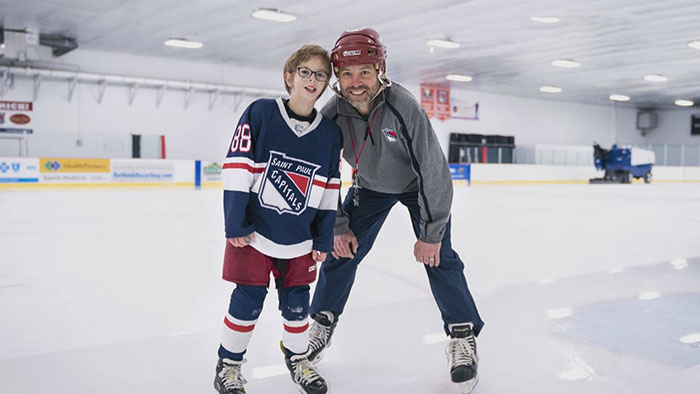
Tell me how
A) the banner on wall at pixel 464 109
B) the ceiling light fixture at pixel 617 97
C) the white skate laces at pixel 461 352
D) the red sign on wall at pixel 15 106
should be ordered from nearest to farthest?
the white skate laces at pixel 461 352 → the red sign on wall at pixel 15 106 → the banner on wall at pixel 464 109 → the ceiling light fixture at pixel 617 97

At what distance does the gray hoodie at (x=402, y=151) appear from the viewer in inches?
78.5

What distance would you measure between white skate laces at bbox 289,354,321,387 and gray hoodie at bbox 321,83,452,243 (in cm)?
59

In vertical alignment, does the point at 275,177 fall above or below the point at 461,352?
above

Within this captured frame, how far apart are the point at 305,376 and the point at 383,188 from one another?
2.44ft

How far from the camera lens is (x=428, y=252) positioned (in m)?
2.09

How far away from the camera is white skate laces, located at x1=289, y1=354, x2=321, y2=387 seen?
A: 1.90m

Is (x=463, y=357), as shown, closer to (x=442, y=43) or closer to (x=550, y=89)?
(x=442, y=43)

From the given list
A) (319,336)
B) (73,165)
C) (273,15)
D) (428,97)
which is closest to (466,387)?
(319,336)

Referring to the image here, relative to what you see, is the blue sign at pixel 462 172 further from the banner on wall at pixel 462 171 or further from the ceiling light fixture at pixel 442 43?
the ceiling light fixture at pixel 442 43

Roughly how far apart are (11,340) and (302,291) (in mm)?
1373

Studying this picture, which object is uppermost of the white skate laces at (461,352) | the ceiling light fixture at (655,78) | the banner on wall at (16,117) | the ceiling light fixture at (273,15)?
the ceiling light fixture at (655,78)

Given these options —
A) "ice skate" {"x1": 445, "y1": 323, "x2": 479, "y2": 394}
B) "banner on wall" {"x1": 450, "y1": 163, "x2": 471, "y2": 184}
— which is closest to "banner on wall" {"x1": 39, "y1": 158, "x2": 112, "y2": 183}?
"banner on wall" {"x1": 450, "y1": 163, "x2": 471, "y2": 184}

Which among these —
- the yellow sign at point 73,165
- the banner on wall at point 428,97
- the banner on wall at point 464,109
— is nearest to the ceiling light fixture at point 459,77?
the banner on wall at point 428,97

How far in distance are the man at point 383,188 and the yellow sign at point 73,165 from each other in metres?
12.8
